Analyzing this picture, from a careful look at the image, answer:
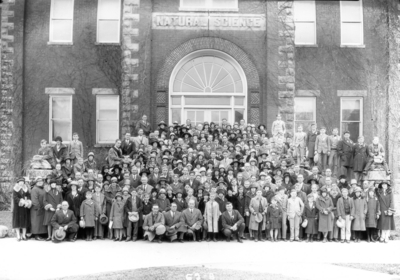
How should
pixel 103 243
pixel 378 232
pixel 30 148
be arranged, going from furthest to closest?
1. pixel 30 148
2. pixel 378 232
3. pixel 103 243

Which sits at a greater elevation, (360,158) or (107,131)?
(107,131)

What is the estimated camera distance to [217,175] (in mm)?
15055

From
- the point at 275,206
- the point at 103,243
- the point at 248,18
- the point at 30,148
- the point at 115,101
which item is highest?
the point at 248,18

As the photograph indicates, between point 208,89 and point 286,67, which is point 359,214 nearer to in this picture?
point 286,67

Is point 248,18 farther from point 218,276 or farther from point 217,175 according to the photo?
point 218,276

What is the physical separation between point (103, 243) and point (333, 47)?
12.9 meters

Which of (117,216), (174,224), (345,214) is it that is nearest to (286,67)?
(345,214)

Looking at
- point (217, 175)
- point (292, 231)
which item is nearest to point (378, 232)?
point (292, 231)

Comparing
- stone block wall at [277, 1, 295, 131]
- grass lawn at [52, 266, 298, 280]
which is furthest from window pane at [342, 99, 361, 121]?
grass lawn at [52, 266, 298, 280]

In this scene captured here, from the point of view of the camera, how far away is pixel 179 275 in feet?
30.9

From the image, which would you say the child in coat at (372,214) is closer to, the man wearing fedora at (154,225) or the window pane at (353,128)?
the man wearing fedora at (154,225)

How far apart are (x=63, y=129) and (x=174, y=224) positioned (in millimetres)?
9448

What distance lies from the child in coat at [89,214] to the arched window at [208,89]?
26.2ft

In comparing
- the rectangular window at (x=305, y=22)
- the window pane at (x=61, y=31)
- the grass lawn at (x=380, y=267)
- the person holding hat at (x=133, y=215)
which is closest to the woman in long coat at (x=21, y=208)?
the person holding hat at (x=133, y=215)
